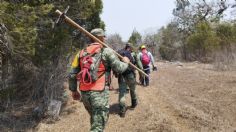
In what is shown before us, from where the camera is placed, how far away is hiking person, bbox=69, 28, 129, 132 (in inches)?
290

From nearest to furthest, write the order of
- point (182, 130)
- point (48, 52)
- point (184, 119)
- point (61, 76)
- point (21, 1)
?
point (182, 130) → point (184, 119) → point (21, 1) → point (48, 52) → point (61, 76)

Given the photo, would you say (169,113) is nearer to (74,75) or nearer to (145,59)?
(145,59)

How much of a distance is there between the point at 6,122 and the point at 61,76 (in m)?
2.31

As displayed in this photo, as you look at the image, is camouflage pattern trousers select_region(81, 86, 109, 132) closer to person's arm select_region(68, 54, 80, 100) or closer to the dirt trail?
person's arm select_region(68, 54, 80, 100)

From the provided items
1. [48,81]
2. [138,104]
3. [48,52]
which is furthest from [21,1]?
[138,104]

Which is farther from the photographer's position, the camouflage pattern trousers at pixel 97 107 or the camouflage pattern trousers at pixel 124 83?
the camouflage pattern trousers at pixel 124 83

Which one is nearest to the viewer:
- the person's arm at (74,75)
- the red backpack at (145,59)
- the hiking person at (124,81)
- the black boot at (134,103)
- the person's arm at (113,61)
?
the person's arm at (113,61)

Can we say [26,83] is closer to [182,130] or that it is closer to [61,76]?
[61,76]

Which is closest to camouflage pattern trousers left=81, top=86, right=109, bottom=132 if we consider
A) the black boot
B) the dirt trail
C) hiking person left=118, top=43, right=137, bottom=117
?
the dirt trail

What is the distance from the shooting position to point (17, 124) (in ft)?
42.8

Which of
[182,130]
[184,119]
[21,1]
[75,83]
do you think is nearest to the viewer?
[75,83]

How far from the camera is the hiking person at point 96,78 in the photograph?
7.37 m

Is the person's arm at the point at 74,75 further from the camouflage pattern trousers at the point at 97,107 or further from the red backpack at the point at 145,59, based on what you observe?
the red backpack at the point at 145,59

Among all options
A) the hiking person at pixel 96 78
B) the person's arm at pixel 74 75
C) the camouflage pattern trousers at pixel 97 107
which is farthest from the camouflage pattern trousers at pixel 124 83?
the camouflage pattern trousers at pixel 97 107
